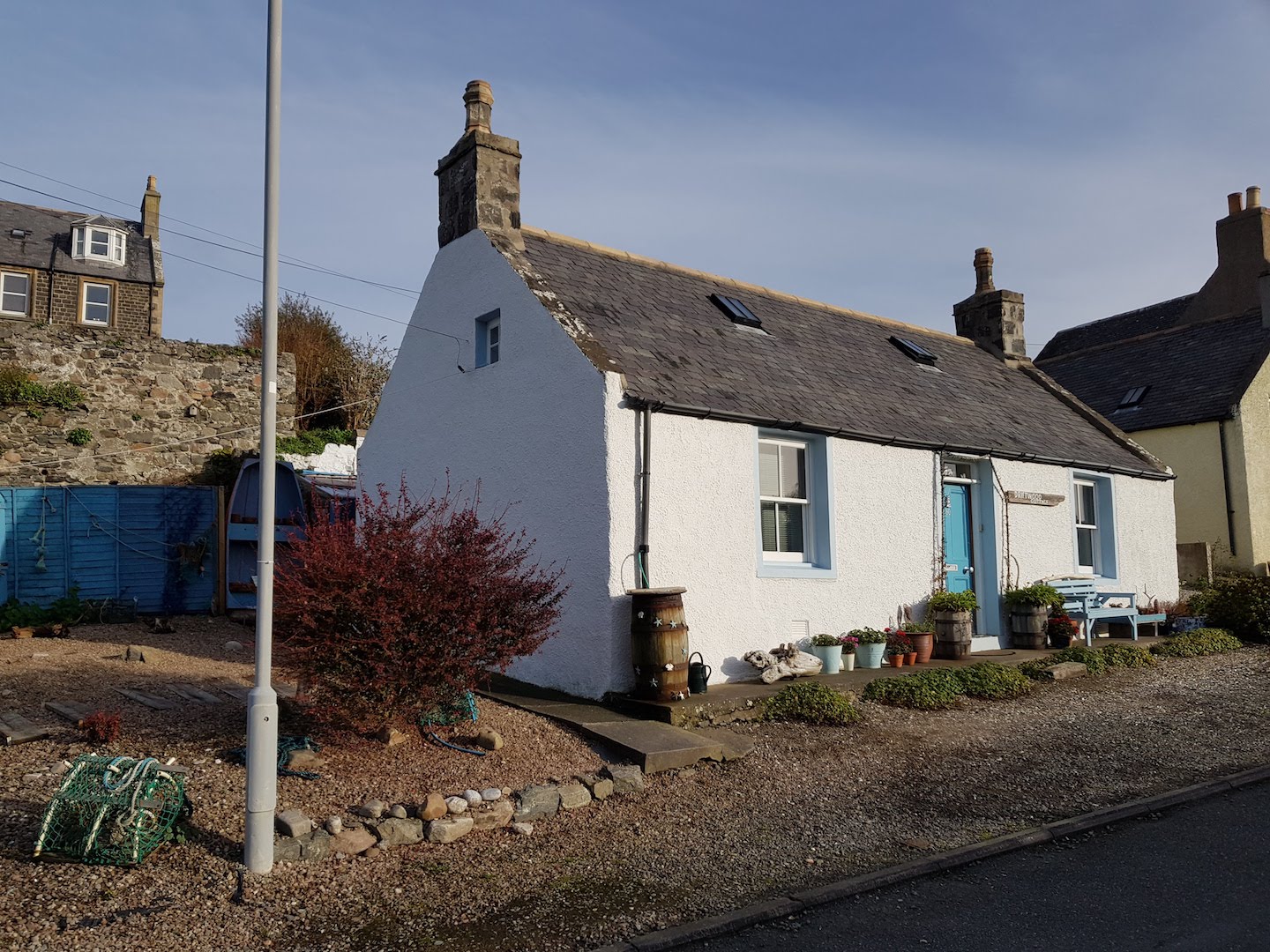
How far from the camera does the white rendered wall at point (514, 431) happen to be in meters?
9.56

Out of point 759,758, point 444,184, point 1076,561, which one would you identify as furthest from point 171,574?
point 1076,561

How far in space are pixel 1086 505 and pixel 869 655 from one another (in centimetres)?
703

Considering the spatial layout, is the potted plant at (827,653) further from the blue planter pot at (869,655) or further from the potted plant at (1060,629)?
the potted plant at (1060,629)

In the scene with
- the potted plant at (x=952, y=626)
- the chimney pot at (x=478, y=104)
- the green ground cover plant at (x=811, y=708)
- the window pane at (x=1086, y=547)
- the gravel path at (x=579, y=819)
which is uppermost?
the chimney pot at (x=478, y=104)

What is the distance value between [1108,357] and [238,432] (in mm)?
23263

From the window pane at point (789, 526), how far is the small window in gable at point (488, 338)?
3991 millimetres

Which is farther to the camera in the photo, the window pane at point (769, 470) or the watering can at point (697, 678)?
the window pane at point (769, 470)

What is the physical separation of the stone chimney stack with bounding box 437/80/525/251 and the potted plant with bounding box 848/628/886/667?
254 inches

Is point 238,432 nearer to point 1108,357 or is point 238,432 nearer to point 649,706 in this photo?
point 649,706

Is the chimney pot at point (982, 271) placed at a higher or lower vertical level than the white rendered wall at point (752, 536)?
higher

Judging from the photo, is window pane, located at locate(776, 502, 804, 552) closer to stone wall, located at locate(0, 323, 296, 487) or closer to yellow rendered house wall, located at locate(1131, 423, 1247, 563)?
stone wall, located at locate(0, 323, 296, 487)

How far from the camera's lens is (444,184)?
12562mm

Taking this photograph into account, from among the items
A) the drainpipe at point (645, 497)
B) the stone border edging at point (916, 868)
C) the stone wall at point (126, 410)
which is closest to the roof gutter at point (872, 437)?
the drainpipe at point (645, 497)

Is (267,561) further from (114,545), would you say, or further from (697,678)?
(114,545)
